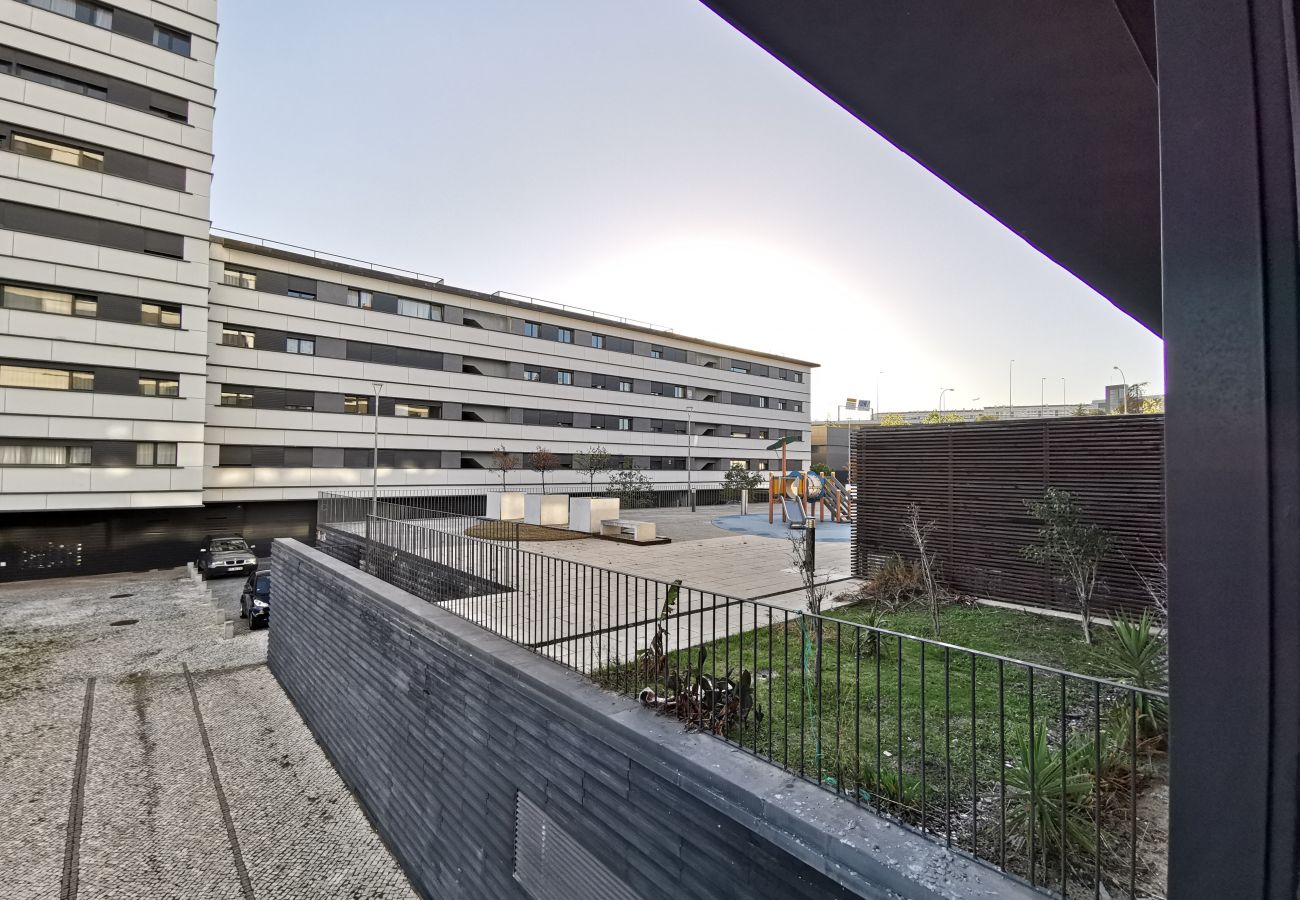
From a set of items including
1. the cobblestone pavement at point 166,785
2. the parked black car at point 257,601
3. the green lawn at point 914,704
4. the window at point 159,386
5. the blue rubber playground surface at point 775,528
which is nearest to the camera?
the green lawn at point 914,704

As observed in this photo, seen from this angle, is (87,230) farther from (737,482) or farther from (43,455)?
(737,482)

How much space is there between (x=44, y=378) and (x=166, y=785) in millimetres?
20843

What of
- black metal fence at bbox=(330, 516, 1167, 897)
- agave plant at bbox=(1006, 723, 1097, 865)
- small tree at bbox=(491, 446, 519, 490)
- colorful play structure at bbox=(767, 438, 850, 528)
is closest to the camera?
black metal fence at bbox=(330, 516, 1167, 897)

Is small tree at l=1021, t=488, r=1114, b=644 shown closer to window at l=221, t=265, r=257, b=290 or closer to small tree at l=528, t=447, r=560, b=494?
small tree at l=528, t=447, r=560, b=494

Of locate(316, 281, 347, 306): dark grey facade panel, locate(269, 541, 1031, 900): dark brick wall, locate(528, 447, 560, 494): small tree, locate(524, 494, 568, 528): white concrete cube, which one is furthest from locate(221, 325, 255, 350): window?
locate(269, 541, 1031, 900): dark brick wall

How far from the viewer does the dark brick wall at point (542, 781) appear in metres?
2.81

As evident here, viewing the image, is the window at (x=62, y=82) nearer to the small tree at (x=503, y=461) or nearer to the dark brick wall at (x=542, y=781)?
the small tree at (x=503, y=461)

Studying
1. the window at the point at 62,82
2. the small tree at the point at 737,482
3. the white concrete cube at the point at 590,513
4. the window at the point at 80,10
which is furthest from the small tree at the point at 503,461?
the window at the point at 80,10

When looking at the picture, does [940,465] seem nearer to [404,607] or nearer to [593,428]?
[404,607]

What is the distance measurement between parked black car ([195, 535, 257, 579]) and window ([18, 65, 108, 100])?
58.6 feet

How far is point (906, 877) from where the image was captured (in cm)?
248

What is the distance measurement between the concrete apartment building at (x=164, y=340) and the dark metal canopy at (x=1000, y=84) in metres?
28.5

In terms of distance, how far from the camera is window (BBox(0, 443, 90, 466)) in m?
20.1

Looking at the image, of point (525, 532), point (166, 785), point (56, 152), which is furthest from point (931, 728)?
point (56, 152)
